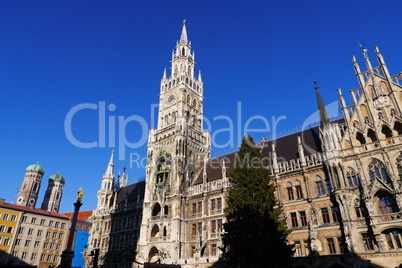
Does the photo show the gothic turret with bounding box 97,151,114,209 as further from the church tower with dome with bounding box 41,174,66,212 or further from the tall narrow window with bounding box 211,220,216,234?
the church tower with dome with bounding box 41,174,66,212

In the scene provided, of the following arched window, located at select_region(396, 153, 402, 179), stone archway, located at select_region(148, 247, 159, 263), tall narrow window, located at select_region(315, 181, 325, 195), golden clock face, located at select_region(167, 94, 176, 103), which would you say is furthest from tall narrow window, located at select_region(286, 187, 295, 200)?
golden clock face, located at select_region(167, 94, 176, 103)

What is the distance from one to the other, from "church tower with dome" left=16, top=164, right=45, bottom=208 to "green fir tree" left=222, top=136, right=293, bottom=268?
115101 millimetres

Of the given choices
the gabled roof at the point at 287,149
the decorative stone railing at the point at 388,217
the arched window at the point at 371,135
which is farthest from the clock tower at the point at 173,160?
the arched window at the point at 371,135

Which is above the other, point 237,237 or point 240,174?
point 240,174

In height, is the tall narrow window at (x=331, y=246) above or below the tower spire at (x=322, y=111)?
below

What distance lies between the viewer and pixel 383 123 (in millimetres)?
27719

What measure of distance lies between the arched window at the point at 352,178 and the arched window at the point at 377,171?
132 centimetres

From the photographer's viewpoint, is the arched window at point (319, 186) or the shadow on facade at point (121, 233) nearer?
the arched window at point (319, 186)

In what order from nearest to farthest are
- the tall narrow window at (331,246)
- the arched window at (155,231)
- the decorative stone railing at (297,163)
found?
the tall narrow window at (331,246)
the decorative stone railing at (297,163)
the arched window at (155,231)

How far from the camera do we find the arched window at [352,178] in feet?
89.5

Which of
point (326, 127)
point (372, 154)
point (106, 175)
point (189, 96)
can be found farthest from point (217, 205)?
point (106, 175)

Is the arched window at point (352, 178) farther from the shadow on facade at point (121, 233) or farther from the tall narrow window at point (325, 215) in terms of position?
the shadow on facade at point (121, 233)

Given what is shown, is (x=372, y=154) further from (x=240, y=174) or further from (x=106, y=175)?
(x=106, y=175)

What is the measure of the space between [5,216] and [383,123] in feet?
225
